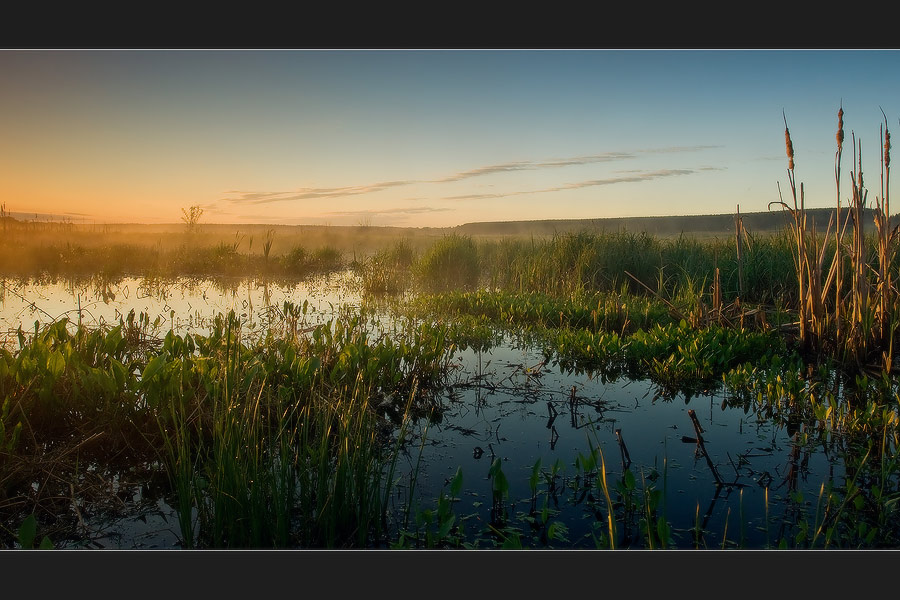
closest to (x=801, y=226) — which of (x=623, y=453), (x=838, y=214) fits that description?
(x=838, y=214)

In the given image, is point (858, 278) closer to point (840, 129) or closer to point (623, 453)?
point (840, 129)

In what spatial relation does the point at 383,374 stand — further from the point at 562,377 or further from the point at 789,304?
the point at 789,304

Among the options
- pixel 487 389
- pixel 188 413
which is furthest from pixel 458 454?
pixel 188 413

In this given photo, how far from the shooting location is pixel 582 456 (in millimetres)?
3164

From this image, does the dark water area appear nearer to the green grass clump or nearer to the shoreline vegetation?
the shoreline vegetation

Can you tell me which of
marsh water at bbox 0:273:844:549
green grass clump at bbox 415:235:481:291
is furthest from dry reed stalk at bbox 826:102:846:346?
green grass clump at bbox 415:235:481:291

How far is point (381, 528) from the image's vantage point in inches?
108

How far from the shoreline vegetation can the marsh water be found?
0.08 meters

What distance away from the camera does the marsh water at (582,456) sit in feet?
9.18

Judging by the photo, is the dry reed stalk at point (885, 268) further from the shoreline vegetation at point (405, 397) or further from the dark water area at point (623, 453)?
the dark water area at point (623, 453)

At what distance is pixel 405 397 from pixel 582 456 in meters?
2.07

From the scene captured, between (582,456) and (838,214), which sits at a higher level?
(838,214)

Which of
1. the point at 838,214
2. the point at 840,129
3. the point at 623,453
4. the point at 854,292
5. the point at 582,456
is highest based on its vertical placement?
the point at 840,129

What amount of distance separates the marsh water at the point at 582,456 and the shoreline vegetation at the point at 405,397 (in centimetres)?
8
